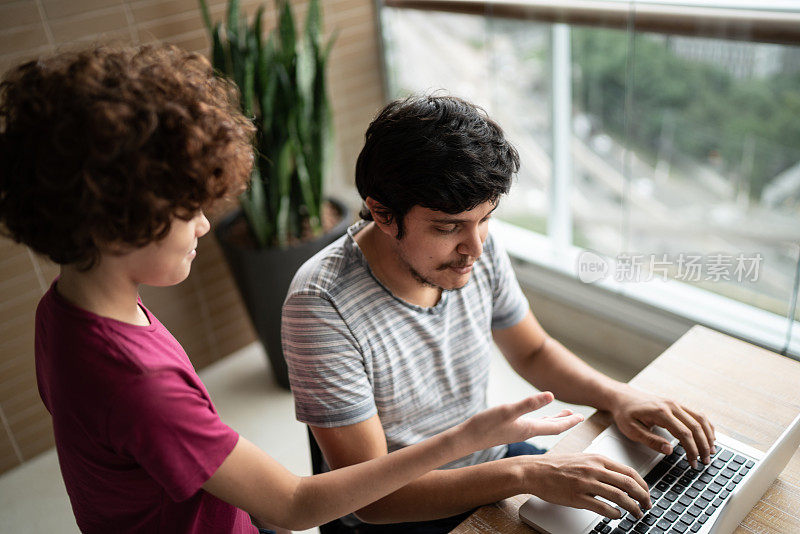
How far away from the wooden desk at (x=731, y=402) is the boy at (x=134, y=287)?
0.67 ft

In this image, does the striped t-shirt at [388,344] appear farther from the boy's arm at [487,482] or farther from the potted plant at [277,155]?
the potted plant at [277,155]

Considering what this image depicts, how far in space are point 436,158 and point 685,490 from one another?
718mm

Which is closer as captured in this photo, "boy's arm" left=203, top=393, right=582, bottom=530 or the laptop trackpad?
"boy's arm" left=203, top=393, right=582, bottom=530

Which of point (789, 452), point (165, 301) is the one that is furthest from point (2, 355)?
point (789, 452)

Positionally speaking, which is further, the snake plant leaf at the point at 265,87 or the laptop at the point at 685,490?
the snake plant leaf at the point at 265,87

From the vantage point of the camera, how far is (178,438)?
2.88 feet

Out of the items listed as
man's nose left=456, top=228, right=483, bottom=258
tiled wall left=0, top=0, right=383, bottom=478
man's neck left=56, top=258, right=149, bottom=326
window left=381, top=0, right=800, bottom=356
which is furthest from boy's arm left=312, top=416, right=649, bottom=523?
tiled wall left=0, top=0, right=383, bottom=478

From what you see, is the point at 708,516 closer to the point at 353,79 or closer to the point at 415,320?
the point at 415,320

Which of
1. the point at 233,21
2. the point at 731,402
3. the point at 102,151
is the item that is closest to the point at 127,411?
the point at 102,151

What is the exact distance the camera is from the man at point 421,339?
116 cm

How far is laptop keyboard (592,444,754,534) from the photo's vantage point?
1045 mm

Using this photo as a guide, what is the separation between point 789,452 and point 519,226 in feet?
6.47

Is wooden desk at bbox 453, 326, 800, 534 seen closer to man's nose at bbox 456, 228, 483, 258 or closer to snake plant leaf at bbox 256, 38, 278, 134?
man's nose at bbox 456, 228, 483, 258

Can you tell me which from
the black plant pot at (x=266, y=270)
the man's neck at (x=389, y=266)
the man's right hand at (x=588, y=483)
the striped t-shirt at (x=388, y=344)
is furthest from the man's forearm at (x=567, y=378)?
the black plant pot at (x=266, y=270)
